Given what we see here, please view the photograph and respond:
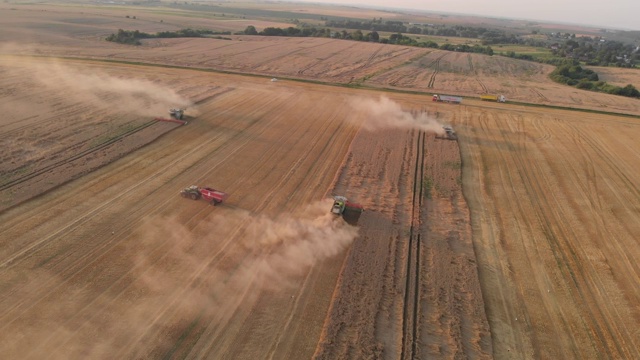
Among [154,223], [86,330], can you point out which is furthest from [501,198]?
[86,330]

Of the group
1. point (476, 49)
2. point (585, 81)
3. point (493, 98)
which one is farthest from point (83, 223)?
point (476, 49)

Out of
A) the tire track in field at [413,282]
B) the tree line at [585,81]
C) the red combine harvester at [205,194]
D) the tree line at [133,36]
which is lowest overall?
the tire track in field at [413,282]

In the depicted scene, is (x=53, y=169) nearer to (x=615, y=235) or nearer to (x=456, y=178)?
(x=456, y=178)

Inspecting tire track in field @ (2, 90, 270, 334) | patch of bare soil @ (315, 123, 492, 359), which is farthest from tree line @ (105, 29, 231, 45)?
patch of bare soil @ (315, 123, 492, 359)

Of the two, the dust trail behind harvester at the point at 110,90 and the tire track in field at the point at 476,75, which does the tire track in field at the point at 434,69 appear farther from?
the dust trail behind harvester at the point at 110,90

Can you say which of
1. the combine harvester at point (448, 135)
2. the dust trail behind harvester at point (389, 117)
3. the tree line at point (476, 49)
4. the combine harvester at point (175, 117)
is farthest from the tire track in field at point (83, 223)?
the tree line at point (476, 49)

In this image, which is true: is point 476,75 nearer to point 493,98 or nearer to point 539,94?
point 539,94
